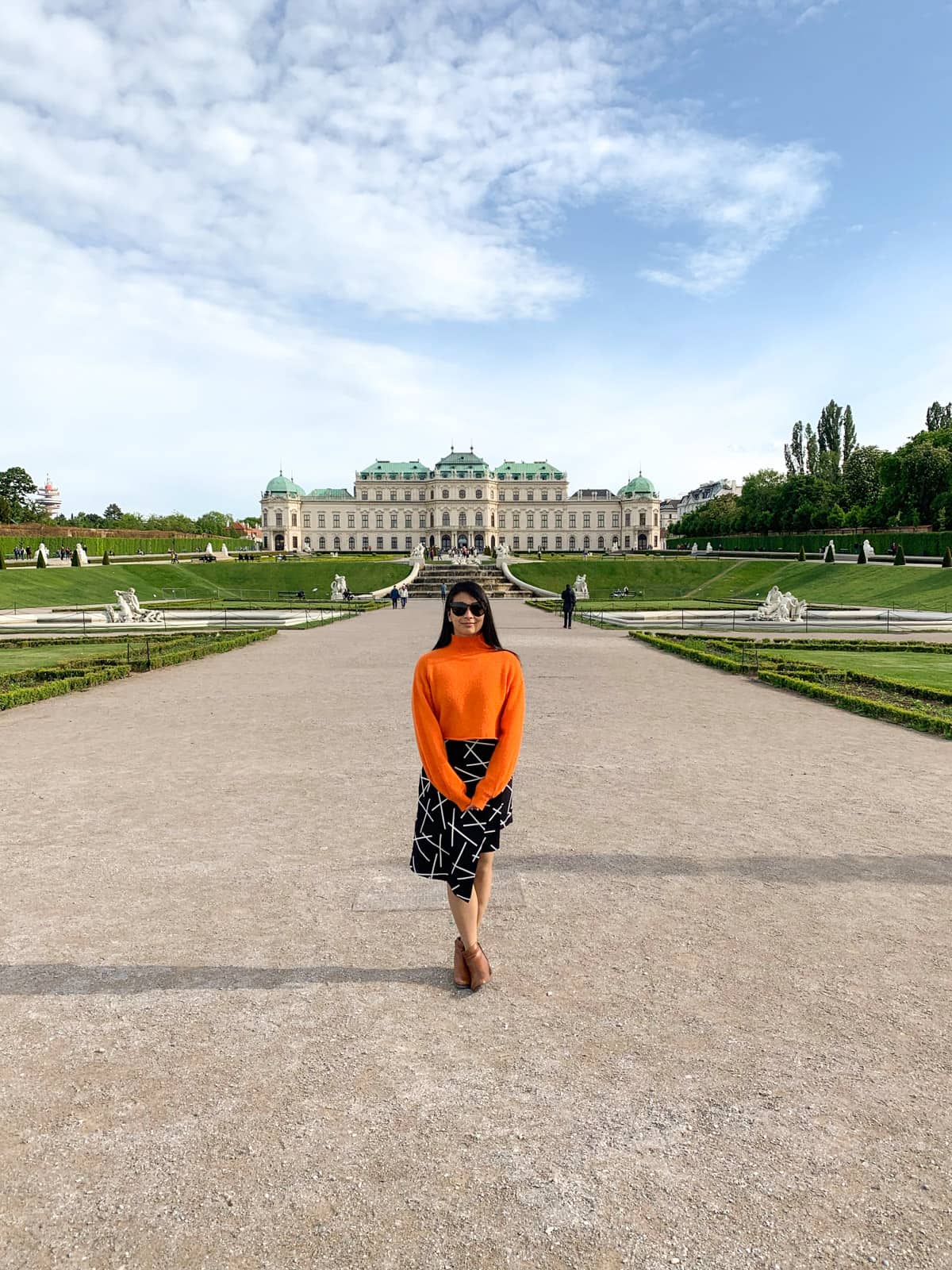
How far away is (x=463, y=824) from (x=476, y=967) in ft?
2.48

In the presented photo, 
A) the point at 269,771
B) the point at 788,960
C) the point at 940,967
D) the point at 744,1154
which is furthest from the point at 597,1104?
the point at 269,771

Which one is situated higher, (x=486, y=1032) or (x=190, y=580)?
(x=190, y=580)

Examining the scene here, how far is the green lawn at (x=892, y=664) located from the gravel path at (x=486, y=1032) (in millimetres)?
7701

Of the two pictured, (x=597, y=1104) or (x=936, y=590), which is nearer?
(x=597, y=1104)

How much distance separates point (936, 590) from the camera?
41.1m

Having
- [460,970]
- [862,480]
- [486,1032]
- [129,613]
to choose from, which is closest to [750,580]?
[862,480]

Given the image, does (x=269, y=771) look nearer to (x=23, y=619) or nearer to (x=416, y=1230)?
(x=416, y=1230)

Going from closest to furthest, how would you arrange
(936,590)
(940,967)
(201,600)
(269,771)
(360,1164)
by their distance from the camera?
(360,1164) → (940,967) → (269,771) → (936,590) → (201,600)

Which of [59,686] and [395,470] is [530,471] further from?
[59,686]

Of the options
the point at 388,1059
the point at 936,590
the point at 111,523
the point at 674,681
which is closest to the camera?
the point at 388,1059

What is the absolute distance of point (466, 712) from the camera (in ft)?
13.2

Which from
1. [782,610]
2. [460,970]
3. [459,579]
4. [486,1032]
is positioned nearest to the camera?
[486,1032]

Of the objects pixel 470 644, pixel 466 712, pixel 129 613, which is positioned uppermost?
pixel 470 644

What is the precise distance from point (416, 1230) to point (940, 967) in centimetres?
321
